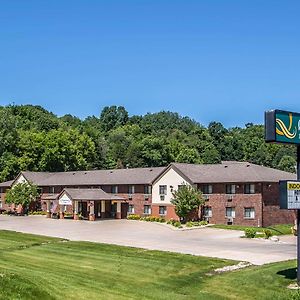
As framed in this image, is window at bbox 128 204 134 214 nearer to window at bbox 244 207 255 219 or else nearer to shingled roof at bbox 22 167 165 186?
shingled roof at bbox 22 167 165 186

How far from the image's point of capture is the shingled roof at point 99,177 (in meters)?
63.2

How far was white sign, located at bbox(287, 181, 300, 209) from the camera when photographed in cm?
2002

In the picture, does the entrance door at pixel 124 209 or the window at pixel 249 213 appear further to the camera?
the entrance door at pixel 124 209

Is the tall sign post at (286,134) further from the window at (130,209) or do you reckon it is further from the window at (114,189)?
the window at (114,189)

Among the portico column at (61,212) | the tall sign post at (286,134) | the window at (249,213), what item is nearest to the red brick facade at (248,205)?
the window at (249,213)

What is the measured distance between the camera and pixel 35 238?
127 ft

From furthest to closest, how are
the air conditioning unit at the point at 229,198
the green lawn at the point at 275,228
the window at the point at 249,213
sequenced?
1. the air conditioning unit at the point at 229,198
2. the window at the point at 249,213
3. the green lawn at the point at 275,228

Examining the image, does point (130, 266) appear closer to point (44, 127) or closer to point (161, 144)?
point (161, 144)

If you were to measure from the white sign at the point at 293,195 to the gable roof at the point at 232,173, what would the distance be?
30375 millimetres

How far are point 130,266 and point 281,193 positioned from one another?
337 inches

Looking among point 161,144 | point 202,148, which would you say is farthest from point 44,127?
point 202,148

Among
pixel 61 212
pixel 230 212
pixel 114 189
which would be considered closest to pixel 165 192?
pixel 114 189

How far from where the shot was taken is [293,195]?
20.2m

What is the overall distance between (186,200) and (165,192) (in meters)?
6.18
